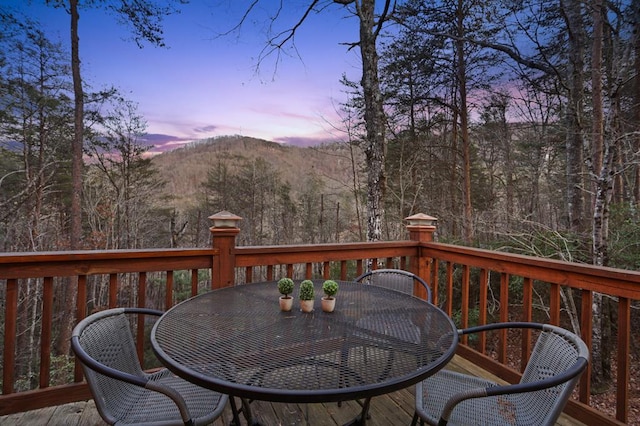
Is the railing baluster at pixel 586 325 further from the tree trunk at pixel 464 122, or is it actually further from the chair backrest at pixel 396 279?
the tree trunk at pixel 464 122

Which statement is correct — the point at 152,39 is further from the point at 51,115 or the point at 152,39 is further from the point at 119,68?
the point at 51,115

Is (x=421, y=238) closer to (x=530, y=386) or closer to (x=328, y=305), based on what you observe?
(x=328, y=305)

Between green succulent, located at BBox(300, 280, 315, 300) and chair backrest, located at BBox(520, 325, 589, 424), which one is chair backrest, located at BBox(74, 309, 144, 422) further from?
chair backrest, located at BBox(520, 325, 589, 424)

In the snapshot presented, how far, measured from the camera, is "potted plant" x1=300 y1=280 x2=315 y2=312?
1591 mm

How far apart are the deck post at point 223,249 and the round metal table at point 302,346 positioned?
594 millimetres

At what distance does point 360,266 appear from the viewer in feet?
9.56

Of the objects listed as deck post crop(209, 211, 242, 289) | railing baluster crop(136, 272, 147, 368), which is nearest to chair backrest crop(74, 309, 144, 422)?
railing baluster crop(136, 272, 147, 368)

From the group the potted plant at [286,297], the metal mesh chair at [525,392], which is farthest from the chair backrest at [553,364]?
the potted plant at [286,297]

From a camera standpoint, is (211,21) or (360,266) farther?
(211,21)

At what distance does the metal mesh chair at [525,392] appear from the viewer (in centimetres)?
107

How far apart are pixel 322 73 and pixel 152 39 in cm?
421

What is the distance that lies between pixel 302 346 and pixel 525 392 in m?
0.76

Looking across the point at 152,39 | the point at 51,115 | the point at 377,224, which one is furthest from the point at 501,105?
the point at 51,115

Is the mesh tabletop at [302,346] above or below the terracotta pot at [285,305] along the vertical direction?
below
